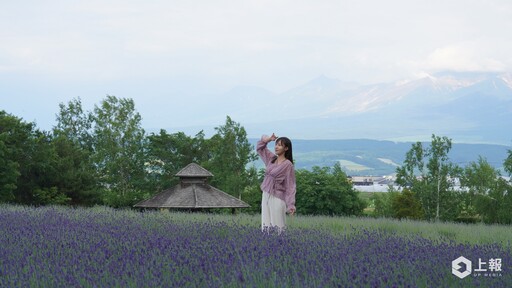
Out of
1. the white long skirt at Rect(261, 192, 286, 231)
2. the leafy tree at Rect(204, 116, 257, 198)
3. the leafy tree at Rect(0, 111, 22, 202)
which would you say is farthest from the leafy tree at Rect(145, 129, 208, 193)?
the white long skirt at Rect(261, 192, 286, 231)

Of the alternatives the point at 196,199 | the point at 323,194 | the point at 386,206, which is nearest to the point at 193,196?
the point at 196,199

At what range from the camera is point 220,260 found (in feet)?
18.7

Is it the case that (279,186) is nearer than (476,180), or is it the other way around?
(279,186)

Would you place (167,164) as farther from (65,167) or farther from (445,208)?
(445,208)

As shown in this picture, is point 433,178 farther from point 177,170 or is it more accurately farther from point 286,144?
point 286,144

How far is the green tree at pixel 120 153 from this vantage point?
48.2 meters

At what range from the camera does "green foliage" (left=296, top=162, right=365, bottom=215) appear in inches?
1582

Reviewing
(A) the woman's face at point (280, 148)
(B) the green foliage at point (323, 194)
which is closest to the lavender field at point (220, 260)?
(A) the woman's face at point (280, 148)

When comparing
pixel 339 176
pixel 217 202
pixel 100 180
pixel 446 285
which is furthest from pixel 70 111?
pixel 446 285

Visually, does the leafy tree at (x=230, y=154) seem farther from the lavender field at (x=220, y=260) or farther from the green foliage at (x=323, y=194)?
the lavender field at (x=220, y=260)

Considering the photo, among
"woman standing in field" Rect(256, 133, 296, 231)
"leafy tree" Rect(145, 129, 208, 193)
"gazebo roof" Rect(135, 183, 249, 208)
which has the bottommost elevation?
"gazebo roof" Rect(135, 183, 249, 208)

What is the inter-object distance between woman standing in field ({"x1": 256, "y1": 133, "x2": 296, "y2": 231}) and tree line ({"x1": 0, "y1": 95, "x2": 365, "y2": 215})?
68.2 feet

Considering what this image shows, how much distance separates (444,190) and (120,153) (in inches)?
885

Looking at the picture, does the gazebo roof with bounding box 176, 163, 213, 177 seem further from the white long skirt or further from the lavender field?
the lavender field
